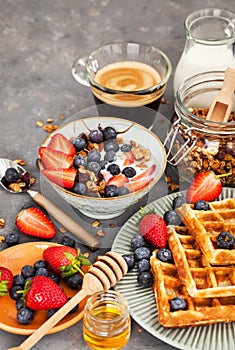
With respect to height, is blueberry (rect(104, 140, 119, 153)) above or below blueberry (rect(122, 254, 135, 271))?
above

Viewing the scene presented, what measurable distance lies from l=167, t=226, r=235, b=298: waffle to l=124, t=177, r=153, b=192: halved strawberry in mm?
146

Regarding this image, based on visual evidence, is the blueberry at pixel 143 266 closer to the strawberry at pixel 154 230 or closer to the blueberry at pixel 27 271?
the strawberry at pixel 154 230

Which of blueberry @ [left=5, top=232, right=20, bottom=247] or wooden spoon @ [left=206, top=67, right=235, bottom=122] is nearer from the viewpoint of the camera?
blueberry @ [left=5, top=232, right=20, bottom=247]

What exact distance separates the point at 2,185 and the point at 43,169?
24 centimetres

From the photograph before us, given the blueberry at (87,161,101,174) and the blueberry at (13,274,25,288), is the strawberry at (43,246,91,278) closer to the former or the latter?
the blueberry at (13,274,25,288)

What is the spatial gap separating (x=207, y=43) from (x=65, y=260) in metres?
0.90

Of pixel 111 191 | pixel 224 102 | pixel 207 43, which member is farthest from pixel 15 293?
pixel 207 43

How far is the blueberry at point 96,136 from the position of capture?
2.07 metres

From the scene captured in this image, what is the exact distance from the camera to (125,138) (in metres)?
2.12

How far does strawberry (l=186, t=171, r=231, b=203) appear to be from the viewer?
199cm

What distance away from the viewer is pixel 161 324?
5.47 ft

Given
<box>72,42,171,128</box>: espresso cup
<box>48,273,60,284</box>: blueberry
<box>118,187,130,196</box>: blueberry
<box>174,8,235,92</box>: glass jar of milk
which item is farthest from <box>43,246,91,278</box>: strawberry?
<box>174,8,235,92</box>: glass jar of milk

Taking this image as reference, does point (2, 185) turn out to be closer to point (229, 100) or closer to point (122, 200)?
point (122, 200)

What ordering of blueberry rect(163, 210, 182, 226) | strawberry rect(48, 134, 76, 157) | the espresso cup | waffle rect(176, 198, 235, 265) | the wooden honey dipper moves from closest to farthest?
1. the wooden honey dipper
2. waffle rect(176, 198, 235, 265)
3. blueberry rect(163, 210, 182, 226)
4. strawberry rect(48, 134, 76, 157)
5. the espresso cup
